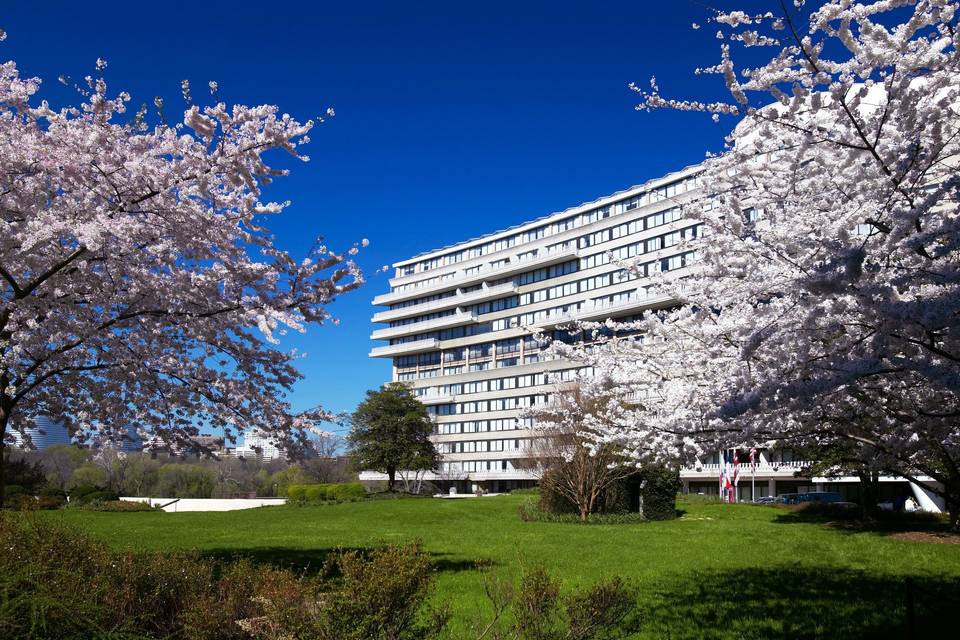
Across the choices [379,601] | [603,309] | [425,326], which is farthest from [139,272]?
[425,326]

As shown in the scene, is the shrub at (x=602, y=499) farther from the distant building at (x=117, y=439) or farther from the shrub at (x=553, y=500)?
the distant building at (x=117, y=439)

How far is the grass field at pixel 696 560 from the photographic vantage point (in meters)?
9.77

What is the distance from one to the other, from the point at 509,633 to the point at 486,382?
76.4 m

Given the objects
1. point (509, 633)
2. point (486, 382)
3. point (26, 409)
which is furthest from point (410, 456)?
point (509, 633)

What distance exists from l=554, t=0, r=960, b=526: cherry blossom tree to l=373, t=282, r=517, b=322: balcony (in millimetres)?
74238

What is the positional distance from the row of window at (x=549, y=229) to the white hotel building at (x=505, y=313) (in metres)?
0.13

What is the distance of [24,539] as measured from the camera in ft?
26.2

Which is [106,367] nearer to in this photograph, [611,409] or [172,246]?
[172,246]

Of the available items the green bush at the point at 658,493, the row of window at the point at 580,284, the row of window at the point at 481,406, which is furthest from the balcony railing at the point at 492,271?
the green bush at the point at 658,493

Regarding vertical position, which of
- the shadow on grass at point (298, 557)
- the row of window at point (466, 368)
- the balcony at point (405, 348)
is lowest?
the shadow on grass at point (298, 557)

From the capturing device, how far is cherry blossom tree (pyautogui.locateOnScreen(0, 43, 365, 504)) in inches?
352

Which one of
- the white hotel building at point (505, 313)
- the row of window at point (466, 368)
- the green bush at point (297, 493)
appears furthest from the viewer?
the row of window at point (466, 368)

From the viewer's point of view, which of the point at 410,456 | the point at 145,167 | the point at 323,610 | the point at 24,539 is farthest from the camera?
the point at 410,456

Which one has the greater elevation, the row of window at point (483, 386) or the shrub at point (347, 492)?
the row of window at point (483, 386)
